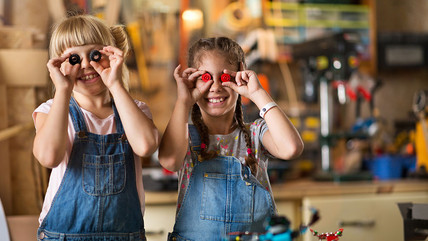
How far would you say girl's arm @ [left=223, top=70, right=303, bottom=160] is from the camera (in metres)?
0.96

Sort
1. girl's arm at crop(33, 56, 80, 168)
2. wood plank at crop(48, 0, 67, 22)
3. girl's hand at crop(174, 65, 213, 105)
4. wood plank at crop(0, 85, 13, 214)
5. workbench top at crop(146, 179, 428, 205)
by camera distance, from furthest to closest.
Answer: workbench top at crop(146, 179, 428, 205) < wood plank at crop(48, 0, 67, 22) < wood plank at crop(0, 85, 13, 214) < girl's hand at crop(174, 65, 213, 105) < girl's arm at crop(33, 56, 80, 168)

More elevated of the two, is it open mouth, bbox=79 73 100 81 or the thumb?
open mouth, bbox=79 73 100 81

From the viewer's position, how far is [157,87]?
259cm

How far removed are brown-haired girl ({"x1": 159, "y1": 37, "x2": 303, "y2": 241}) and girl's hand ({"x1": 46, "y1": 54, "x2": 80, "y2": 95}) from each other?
0.65ft

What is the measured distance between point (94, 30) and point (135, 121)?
0.65 ft

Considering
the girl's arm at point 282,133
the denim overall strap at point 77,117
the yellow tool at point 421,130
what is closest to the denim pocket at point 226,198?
the girl's arm at point 282,133

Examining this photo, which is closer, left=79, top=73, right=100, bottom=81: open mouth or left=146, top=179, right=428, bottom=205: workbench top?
left=79, top=73, right=100, bottom=81: open mouth

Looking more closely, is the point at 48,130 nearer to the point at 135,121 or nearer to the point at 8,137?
the point at 135,121

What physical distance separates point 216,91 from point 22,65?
1.85 ft

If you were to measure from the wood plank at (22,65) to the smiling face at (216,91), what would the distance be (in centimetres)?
47

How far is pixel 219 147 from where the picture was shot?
106cm

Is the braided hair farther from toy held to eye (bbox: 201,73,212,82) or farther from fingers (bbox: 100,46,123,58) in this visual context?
fingers (bbox: 100,46,123,58)

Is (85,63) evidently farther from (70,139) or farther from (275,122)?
(275,122)

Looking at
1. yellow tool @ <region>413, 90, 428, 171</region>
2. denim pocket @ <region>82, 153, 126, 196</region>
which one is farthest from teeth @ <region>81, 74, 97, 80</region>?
yellow tool @ <region>413, 90, 428, 171</region>
